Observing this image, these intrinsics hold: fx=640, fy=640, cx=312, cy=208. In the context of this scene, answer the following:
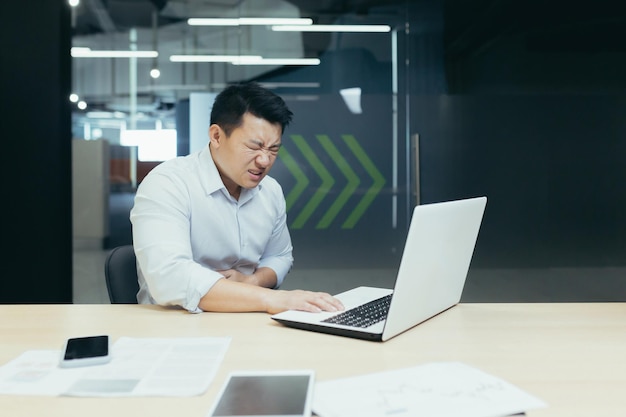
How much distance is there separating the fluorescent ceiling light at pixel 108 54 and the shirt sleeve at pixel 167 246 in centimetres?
229

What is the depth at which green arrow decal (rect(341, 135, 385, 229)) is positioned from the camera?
169 inches

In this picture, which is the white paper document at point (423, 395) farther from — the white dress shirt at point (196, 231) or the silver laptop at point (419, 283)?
the white dress shirt at point (196, 231)

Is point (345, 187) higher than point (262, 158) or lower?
lower

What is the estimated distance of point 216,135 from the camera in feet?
7.51

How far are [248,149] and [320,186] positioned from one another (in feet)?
6.95

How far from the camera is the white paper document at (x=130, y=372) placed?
3.74 feet

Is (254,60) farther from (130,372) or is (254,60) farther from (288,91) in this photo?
(130,372)

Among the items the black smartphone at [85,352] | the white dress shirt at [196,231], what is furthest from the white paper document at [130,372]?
the white dress shirt at [196,231]

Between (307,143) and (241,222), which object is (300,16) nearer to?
(307,143)

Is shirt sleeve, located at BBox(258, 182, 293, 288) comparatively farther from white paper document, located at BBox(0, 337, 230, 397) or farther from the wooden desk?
→ white paper document, located at BBox(0, 337, 230, 397)

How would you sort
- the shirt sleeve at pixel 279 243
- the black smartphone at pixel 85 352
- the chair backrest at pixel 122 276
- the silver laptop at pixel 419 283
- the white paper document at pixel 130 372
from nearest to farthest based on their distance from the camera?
the white paper document at pixel 130 372 → the black smartphone at pixel 85 352 → the silver laptop at pixel 419 283 → the chair backrest at pixel 122 276 → the shirt sleeve at pixel 279 243

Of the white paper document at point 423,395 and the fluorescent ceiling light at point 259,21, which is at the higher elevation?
the fluorescent ceiling light at point 259,21

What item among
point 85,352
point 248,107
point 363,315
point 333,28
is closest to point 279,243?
point 248,107

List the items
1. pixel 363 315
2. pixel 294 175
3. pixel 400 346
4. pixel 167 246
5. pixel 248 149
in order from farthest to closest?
pixel 294 175, pixel 248 149, pixel 167 246, pixel 363 315, pixel 400 346
